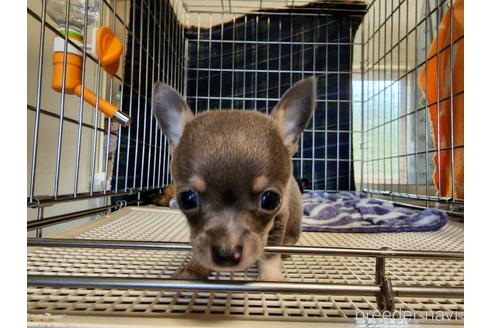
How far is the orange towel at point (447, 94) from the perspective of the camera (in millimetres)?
1826

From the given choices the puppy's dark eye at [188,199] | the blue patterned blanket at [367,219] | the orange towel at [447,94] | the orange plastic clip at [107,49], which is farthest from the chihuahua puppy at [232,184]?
the orange towel at [447,94]

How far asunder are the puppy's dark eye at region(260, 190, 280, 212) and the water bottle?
108cm

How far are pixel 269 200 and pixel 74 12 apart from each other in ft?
Result: 4.09

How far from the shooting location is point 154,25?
7.84 ft

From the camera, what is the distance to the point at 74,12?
1537 mm

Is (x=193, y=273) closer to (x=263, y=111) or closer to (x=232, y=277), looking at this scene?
(x=232, y=277)

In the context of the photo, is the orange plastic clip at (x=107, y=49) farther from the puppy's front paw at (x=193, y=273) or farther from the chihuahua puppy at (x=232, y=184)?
the puppy's front paw at (x=193, y=273)

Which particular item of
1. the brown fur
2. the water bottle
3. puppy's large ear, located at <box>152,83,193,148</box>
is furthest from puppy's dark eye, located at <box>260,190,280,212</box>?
the brown fur

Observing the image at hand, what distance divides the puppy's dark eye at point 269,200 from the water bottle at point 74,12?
1076mm

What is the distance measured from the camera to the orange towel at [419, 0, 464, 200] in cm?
183

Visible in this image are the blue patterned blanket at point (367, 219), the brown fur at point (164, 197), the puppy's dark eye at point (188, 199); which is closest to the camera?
the puppy's dark eye at point (188, 199)

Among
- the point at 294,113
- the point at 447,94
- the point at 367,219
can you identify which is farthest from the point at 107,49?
the point at 447,94

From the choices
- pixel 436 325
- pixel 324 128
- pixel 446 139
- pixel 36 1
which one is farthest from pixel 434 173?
pixel 36 1
